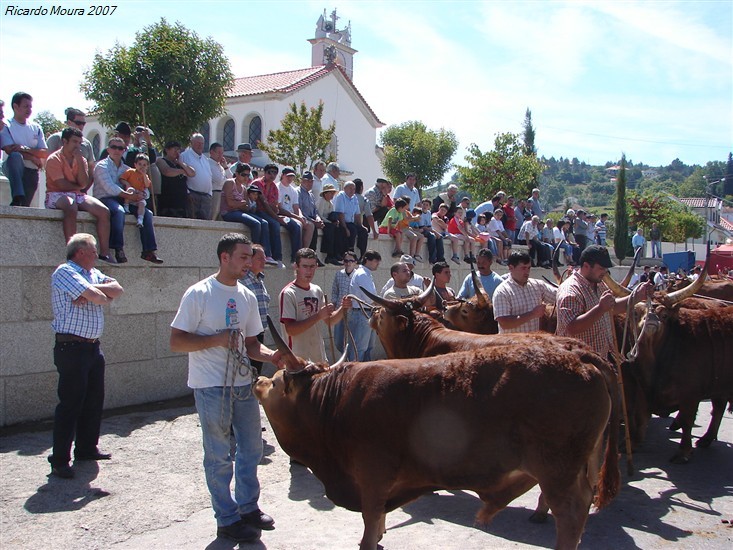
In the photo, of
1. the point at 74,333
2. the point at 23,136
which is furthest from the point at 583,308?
the point at 23,136

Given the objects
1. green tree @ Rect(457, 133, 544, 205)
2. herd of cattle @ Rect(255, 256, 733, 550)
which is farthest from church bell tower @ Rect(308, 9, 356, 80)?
herd of cattle @ Rect(255, 256, 733, 550)

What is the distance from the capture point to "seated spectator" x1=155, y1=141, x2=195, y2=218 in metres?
9.95

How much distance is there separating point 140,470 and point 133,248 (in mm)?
3237

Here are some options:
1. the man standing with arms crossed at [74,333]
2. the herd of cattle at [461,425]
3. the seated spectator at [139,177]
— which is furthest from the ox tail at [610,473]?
the seated spectator at [139,177]

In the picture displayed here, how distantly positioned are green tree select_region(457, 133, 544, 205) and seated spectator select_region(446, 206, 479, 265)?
1578 cm

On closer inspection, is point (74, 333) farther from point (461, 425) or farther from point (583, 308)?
point (583, 308)

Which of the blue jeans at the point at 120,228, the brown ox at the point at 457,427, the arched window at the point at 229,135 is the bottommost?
the brown ox at the point at 457,427

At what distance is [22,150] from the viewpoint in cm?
823

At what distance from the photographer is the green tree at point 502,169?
1247 inches

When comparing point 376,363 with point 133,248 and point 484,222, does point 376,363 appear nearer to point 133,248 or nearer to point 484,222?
point 133,248

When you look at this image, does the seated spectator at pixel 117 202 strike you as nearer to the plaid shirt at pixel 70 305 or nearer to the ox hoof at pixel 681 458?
the plaid shirt at pixel 70 305

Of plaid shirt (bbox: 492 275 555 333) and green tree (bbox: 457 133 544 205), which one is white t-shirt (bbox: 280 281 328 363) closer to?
plaid shirt (bbox: 492 275 555 333)

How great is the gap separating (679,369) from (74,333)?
20.7 ft

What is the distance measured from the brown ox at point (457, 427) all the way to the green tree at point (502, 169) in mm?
27993
